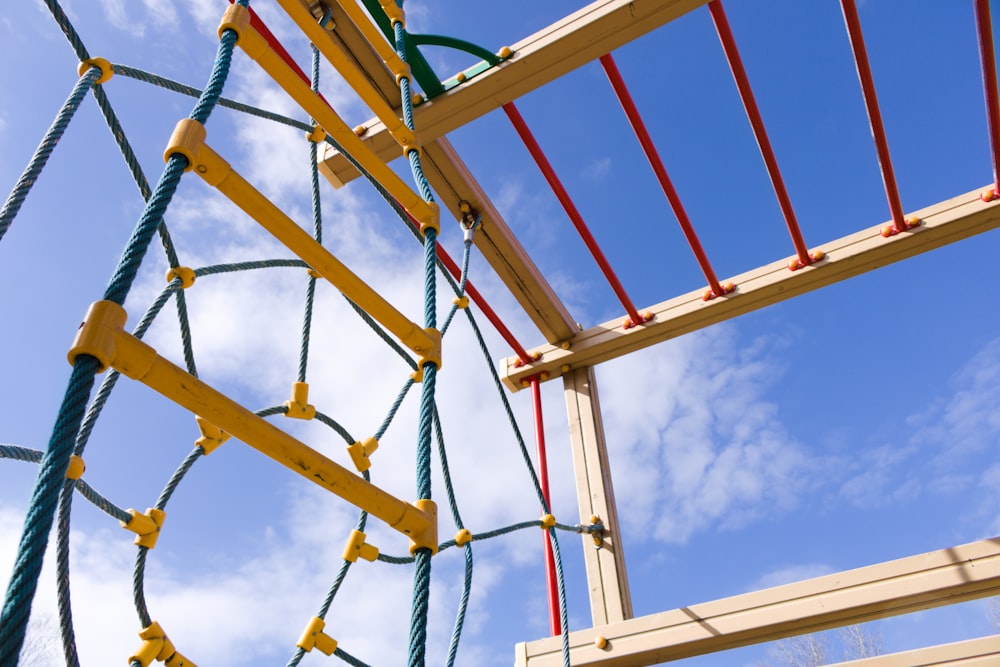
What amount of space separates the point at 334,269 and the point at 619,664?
57.2 inches

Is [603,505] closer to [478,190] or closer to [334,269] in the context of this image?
[478,190]

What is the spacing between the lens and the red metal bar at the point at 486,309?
7.70 ft

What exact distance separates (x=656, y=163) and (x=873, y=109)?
0.58m

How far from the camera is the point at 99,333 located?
68cm

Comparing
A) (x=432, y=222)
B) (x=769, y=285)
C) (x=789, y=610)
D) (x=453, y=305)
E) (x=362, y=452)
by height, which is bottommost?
(x=789, y=610)

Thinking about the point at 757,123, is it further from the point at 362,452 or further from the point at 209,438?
the point at 209,438

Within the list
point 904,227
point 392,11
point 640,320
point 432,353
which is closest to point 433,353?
point 432,353

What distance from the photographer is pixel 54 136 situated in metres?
1.08

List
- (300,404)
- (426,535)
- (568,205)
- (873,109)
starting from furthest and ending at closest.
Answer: (568,205)
(873,109)
(300,404)
(426,535)

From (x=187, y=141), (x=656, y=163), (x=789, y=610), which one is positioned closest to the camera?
(x=187, y=141)

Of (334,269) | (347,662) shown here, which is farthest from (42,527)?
(347,662)

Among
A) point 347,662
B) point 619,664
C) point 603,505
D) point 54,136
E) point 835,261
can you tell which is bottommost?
point 347,662

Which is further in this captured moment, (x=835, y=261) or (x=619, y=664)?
(x=835, y=261)

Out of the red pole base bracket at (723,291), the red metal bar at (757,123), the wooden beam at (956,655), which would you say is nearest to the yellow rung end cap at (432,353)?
the red metal bar at (757,123)
